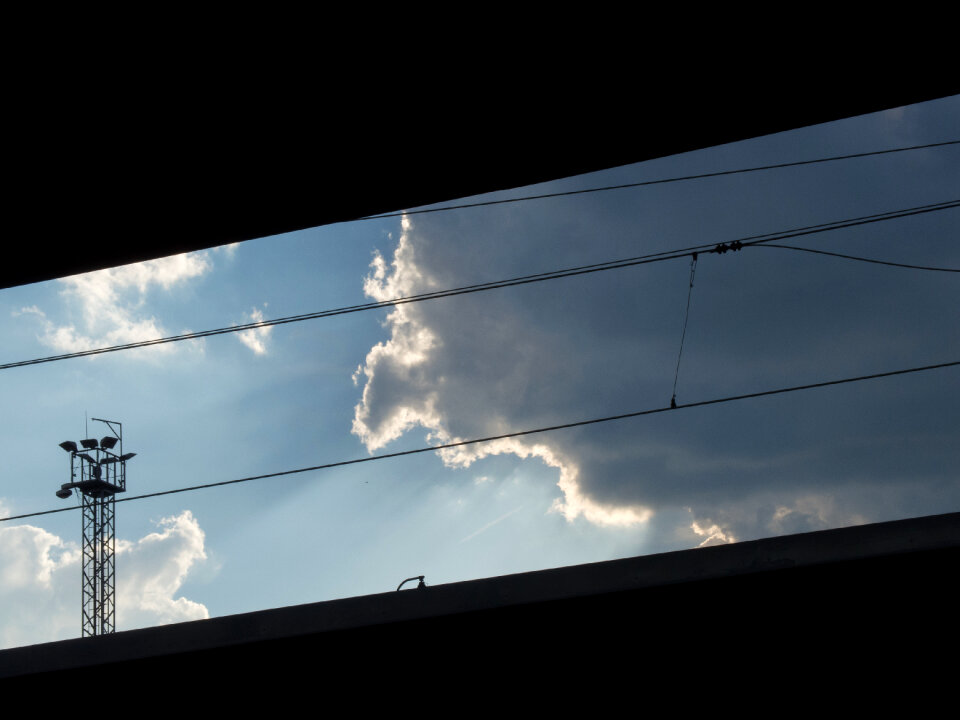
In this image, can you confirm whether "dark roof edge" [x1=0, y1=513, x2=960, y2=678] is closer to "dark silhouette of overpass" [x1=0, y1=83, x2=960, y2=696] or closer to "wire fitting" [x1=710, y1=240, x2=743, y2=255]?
"dark silhouette of overpass" [x1=0, y1=83, x2=960, y2=696]

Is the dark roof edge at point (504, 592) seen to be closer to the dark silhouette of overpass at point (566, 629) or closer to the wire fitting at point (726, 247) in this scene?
the dark silhouette of overpass at point (566, 629)

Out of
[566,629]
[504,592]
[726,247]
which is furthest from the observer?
[726,247]

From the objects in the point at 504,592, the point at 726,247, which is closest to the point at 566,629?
the point at 504,592

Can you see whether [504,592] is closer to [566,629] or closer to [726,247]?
[566,629]

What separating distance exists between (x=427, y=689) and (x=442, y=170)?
357cm

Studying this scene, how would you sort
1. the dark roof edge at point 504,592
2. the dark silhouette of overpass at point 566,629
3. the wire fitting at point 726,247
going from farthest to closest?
the wire fitting at point 726,247 → the dark silhouette of overpass at point 566,629 → the dark roof edge at point 504,592

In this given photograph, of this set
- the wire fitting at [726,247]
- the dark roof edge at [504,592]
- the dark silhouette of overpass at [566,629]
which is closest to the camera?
the dark roof edge at [504,592]

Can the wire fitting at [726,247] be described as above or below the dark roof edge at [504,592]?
above

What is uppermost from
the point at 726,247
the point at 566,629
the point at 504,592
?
the point at 726,247

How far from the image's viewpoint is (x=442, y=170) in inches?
229

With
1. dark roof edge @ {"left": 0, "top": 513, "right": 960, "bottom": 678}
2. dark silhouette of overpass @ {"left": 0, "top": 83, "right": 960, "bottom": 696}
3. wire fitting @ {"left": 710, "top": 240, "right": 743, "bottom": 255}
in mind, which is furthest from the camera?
wire fitting @ {"left": 710, "top": 240, "right": 743, "bottom": 255}

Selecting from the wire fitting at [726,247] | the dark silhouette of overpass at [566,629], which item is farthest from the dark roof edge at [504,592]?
the wire fitting at [726,247]

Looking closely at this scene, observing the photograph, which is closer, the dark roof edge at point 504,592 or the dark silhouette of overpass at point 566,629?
the dark roof edge at point 504,592

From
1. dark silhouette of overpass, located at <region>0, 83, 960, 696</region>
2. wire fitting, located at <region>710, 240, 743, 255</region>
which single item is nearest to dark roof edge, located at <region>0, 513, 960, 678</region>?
dark silhouette of overpass, located at <region>0, 83, 960, 696</region>
